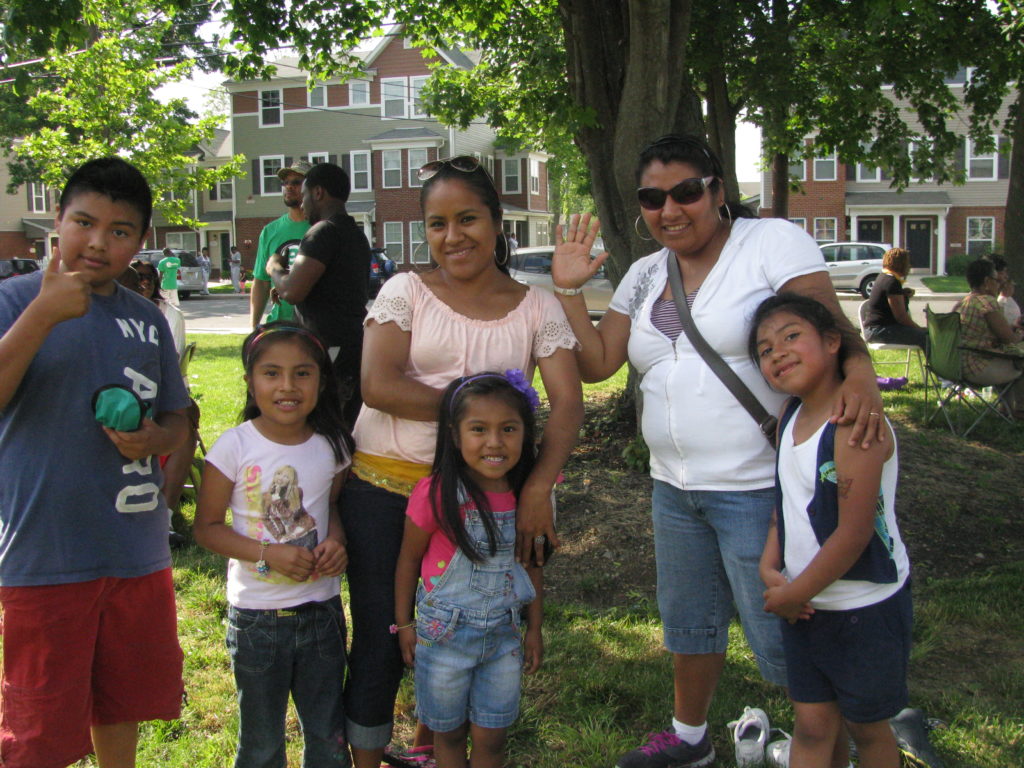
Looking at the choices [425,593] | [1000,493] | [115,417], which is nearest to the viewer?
[115,417]

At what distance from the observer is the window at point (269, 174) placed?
128ft

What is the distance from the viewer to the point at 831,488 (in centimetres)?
231

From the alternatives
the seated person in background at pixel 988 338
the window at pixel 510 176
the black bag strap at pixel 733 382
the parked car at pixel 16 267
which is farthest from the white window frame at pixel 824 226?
the black bag strap at pixel 733 382

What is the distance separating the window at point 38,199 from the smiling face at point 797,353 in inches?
1933

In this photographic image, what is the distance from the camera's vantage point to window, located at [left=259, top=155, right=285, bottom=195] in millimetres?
38906

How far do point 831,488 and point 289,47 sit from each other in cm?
706

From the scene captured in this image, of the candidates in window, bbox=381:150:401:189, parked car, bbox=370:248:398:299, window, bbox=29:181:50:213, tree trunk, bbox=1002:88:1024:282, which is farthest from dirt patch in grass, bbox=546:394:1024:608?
window, bbox=29:181:50:213

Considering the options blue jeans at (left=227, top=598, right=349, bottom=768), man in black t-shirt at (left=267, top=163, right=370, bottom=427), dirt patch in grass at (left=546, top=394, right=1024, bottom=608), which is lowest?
dirt patch in grass at (left=546, top=394, right=1024, bottom=608)

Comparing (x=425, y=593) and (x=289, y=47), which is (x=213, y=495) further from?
(x=289, y=47)

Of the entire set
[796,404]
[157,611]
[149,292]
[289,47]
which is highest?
[289,47]

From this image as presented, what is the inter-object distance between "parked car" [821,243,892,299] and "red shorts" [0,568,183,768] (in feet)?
88.3

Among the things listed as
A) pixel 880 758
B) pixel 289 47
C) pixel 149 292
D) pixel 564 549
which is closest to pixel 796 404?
pixel 880 758

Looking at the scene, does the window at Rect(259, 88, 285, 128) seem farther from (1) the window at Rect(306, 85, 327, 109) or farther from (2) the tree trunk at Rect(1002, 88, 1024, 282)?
(2) the tree trunk at Rect(1002, 88, 1024, 282)

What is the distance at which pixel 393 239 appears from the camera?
3769cm
